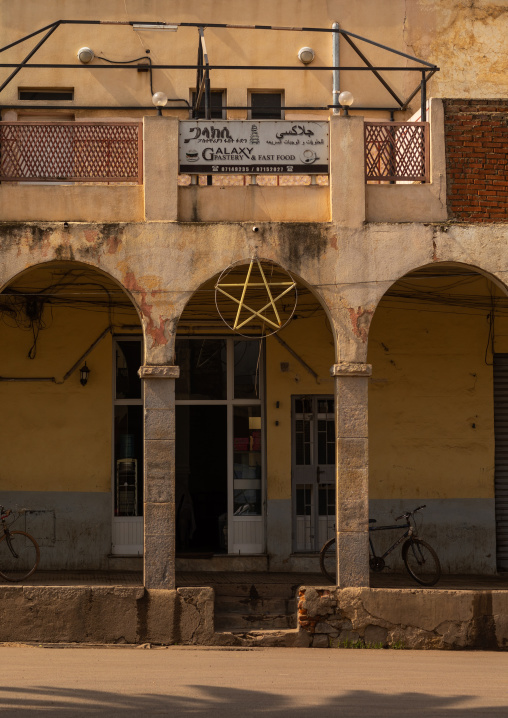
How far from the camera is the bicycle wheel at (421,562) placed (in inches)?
520

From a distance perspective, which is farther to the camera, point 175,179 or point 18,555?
point 18,555

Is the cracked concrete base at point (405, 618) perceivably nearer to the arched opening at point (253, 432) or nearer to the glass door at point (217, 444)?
the arched opening at point (253, 432)

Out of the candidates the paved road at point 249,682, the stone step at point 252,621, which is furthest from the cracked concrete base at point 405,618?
the stone step at point 252,621

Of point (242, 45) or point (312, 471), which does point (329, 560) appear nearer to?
point (312, 471)

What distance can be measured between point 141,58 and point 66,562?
24.5ft

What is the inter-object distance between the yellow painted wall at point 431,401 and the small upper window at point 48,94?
569cm

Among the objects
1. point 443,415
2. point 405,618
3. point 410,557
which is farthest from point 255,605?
point 443,415

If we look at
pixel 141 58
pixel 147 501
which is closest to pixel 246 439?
pixel 147 501

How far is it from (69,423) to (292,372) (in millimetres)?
3266

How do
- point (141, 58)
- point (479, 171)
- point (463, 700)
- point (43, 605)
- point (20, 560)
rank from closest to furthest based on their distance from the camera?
point (463, 700)
point (43, 605)
point (479, 171)
point (20, 560)
point (141, 58)

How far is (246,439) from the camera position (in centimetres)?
1485

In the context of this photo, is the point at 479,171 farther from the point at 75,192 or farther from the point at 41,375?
the point at 41,375

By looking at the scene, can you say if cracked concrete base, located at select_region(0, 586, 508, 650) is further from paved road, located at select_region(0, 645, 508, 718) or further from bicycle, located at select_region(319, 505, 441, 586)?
bicycle, located at select_region(319, 505, 441, 586)

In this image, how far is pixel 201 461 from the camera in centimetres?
1483
